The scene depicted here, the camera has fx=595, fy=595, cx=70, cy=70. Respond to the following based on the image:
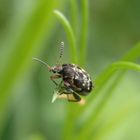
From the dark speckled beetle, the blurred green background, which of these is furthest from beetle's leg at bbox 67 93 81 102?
the blurred green background

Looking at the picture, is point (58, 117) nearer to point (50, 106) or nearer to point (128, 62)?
point (50, 106)

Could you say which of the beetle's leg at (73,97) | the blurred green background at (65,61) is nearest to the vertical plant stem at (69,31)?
the blurred green background at (65,61)

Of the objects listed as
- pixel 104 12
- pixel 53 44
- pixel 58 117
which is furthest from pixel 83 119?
pixel 104 12

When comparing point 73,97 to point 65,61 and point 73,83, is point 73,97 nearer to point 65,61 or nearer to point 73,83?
point 73,83

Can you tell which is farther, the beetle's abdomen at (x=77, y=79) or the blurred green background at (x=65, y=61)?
the blurred green background at (x=65, y=61)

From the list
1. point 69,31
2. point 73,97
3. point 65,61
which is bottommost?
point 73,97

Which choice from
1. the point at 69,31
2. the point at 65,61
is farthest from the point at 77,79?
the point at 65,61

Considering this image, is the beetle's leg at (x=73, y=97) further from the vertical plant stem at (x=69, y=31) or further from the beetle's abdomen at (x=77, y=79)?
the vertical plant stem at (x=69, y=31)
